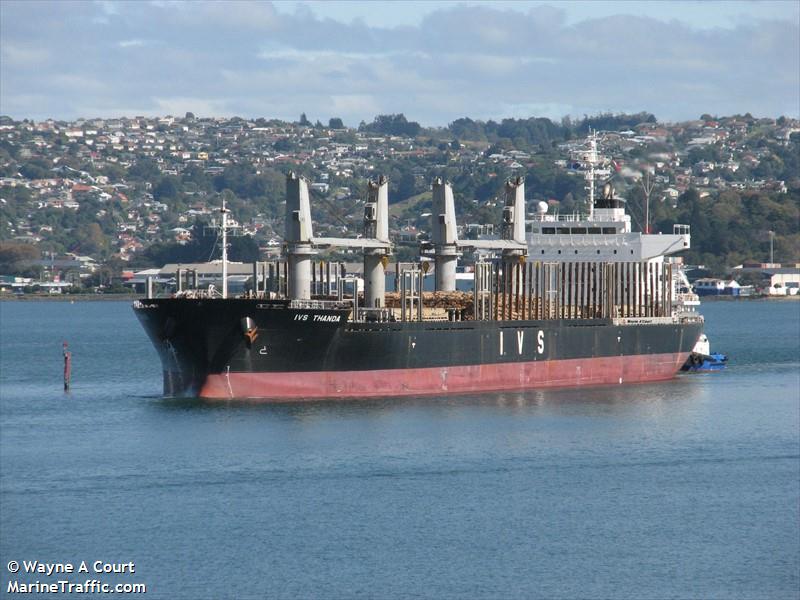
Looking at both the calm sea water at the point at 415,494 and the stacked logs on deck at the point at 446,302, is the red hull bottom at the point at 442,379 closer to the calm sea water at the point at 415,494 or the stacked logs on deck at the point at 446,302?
the calm sea water at the point at 415,494

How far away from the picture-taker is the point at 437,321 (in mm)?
51250

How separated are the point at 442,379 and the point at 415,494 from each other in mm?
16677

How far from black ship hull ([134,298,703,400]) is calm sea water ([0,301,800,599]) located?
1.27 metres

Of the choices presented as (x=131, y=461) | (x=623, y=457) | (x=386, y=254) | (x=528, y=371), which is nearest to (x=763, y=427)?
(x=623, y=457)

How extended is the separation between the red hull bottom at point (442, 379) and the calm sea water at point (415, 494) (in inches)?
45.4

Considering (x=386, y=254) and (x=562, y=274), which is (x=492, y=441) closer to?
(x=386, y=254)

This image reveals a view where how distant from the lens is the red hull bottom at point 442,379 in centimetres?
4772

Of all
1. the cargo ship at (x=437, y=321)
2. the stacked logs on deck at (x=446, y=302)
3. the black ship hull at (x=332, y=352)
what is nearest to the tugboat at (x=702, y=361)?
the cargo ship at (x=437, y=321)

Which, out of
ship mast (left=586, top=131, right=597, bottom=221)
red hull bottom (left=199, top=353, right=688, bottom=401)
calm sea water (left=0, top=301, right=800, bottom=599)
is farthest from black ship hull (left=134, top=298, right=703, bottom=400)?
ship mast (left=586, top=131, right=597, bottom=221)

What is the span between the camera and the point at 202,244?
548 ft

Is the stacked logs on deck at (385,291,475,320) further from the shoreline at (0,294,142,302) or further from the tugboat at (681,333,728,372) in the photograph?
the shoreline at (0,294,142,302)

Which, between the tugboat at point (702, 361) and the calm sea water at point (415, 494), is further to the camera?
the tugboat at point (702, 361)

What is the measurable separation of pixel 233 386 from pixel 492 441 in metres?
9.30

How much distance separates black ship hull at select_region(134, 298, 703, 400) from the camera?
47.2 metres
